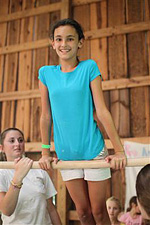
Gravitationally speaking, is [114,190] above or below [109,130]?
below

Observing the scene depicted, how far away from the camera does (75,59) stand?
5.99 feet

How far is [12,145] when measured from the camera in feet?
7.47

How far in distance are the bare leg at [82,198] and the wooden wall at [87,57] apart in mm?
2026

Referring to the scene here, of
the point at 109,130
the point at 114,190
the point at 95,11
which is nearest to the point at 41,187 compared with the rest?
the point at 109,130

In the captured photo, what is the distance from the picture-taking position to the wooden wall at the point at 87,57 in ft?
12.8

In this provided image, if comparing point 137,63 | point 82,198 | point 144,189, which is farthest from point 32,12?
point 144,189

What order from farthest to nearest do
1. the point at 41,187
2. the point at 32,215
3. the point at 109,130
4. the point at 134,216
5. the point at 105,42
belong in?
the point at 105,42
the point at 134,216
the point at 41,187
the point at 32,215
the point at 109,130

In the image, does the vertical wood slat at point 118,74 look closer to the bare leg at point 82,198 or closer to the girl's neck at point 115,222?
the girl's neck at point 115,222

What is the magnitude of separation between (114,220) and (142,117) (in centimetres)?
131

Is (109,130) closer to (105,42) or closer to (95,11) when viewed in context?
(105,42)

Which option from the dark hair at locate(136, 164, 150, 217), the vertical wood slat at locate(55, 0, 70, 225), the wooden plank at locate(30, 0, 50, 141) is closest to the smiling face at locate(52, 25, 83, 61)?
the dark hair at locate(136, 164, 150, 217)

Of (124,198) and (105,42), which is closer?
(124,198)

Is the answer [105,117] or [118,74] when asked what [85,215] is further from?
[118,74]

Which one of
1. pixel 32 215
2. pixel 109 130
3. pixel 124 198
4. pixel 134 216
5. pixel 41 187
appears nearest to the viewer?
pixel 109 130
